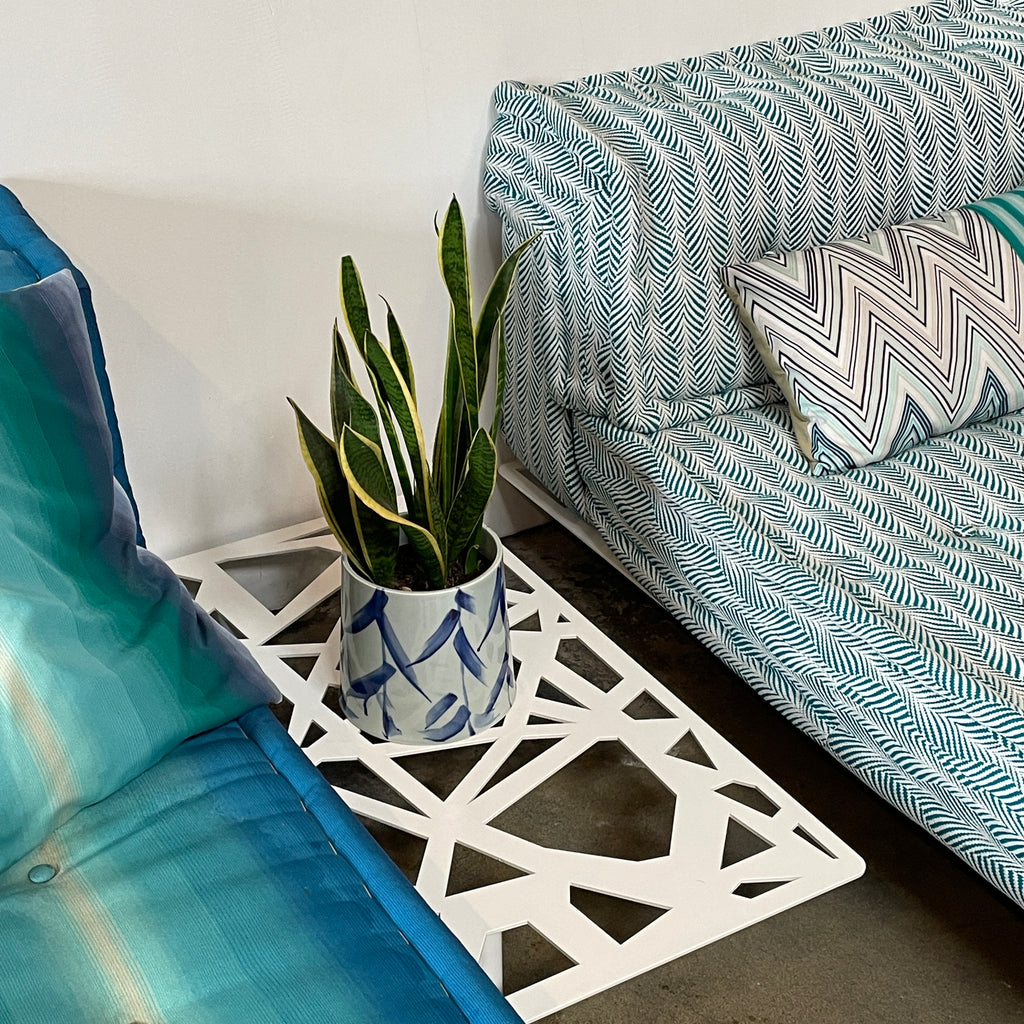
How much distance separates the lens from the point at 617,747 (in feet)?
5.30

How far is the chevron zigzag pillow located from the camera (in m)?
1.57

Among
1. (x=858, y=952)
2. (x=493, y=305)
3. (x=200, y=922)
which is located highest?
(x=493, y=305)

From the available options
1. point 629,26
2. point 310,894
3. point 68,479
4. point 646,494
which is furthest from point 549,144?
point 310,894

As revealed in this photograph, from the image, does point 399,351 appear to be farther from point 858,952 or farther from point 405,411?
point 858,952

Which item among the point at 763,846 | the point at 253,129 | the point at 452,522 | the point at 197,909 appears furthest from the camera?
the point at 253,129

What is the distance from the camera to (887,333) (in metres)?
1.59

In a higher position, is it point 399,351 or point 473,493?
point 399,351

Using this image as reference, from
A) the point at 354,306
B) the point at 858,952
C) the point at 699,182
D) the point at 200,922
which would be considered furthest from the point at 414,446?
the point at 858,952

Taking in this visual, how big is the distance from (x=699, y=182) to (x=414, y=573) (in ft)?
2.22

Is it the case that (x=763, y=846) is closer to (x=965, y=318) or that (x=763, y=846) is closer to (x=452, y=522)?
(x=452, y=522)

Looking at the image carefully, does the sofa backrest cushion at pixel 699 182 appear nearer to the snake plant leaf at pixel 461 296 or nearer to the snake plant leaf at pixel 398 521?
the snake plant leaf at pixel 461 296

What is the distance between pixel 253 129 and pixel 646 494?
70 centimetres

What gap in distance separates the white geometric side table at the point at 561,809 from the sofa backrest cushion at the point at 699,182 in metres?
0.37

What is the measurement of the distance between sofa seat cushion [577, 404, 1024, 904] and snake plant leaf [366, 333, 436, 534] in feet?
1.33
